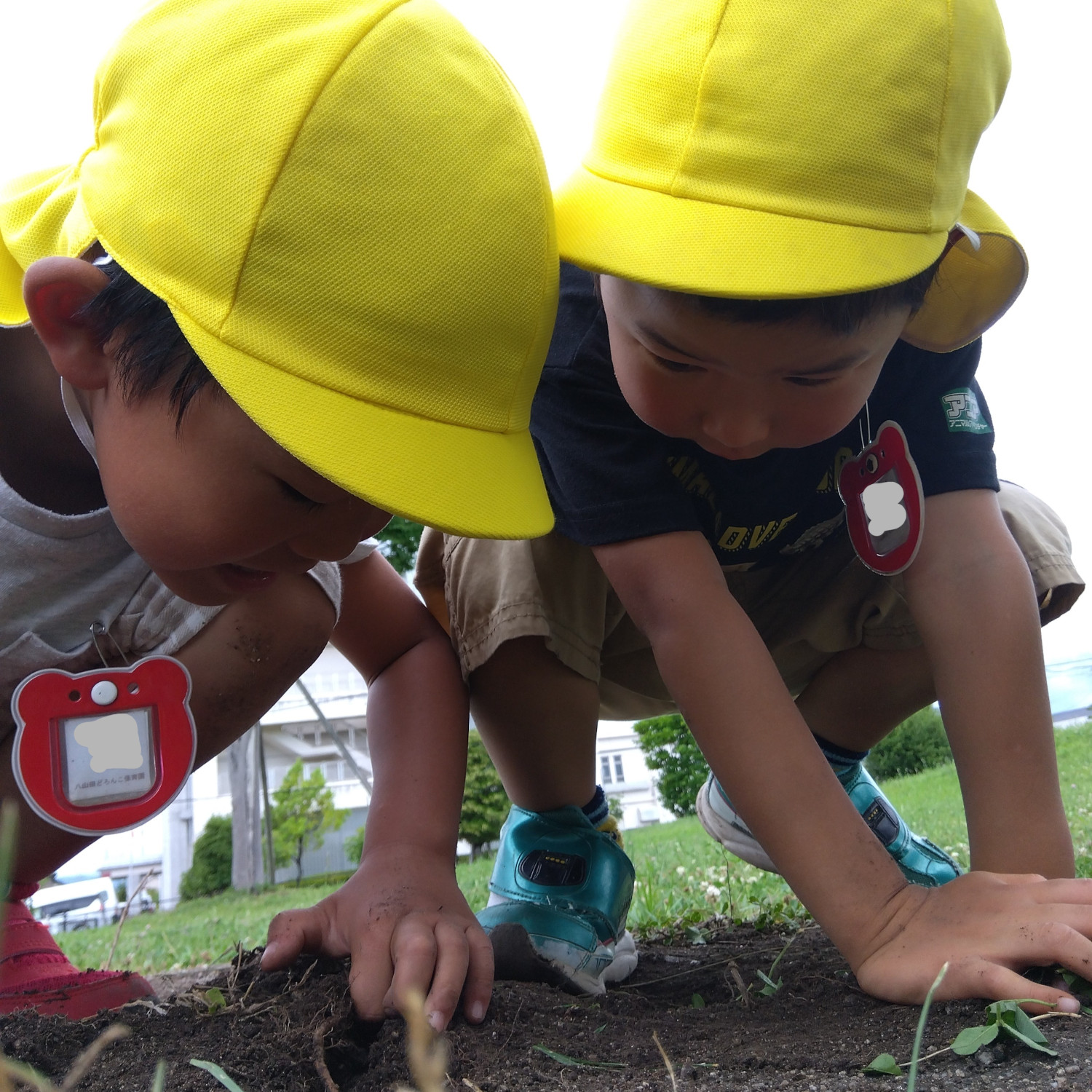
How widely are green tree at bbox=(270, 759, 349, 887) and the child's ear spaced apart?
58.7ft

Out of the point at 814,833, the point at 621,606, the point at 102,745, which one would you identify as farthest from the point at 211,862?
the point at 814,833

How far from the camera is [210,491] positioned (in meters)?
1.12

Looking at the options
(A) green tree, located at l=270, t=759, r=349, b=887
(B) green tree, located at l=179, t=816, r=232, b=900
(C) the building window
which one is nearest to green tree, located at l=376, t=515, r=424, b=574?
(B) green tree, located at l=179, t=816, r=232, b=900

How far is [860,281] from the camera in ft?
4.10

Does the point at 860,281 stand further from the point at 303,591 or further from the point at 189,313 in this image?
the point at 303,591

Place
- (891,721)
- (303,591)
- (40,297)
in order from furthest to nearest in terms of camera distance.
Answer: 1. (891,721)
2. (303,591)
3. (40,297)

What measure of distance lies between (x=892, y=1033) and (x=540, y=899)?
75 centimetres

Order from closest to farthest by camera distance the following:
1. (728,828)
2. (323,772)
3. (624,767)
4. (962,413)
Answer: (962,413) → (728,828) → (323,772) → (624,767)

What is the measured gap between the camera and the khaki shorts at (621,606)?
6.00 feet

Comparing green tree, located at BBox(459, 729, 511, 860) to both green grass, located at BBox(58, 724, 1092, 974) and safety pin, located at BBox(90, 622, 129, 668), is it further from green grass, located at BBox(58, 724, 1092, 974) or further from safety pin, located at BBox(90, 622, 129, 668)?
safety pin, located at BBox(90, 622, 129, 668)

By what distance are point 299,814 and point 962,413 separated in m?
18.7

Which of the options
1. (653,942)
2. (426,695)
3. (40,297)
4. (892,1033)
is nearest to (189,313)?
(40,297)

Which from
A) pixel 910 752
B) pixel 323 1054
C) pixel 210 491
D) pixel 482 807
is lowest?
pixel 482 807

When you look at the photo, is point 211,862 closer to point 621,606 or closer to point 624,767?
point 624,767
